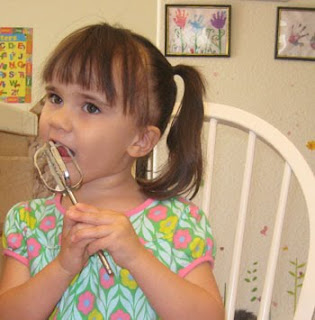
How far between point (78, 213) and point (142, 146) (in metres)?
0.20

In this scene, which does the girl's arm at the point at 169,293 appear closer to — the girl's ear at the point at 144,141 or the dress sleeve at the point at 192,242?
the dress sleeve at the point at 192,242

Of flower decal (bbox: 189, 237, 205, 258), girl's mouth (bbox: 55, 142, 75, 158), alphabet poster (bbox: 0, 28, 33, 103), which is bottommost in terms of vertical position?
flower decal (bbox: 189, 237, 205, 258)

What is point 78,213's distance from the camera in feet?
2.04

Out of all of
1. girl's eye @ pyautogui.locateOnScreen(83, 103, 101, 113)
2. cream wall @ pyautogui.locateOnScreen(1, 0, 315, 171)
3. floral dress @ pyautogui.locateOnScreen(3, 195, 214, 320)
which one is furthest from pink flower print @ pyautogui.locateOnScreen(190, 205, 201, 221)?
cream wall @ pyautogui.locateOnScreen(1, 0, 315, 171)

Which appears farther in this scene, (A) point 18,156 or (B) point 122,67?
(A) point 18,156

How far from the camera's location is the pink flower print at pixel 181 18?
1.41 meters

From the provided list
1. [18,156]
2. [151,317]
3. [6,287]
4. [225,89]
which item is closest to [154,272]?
[151,317]

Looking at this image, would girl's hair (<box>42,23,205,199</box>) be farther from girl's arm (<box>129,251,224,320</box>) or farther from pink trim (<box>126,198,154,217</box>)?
girl's arm (<box>129,251,224,320</box>)

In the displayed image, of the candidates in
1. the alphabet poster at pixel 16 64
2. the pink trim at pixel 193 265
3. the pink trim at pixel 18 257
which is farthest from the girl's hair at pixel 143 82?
the alphabet poster at pixel 16 64

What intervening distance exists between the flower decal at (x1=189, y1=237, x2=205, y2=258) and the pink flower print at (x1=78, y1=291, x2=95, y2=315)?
17 cm

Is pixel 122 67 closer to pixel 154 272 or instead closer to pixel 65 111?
pixel 65 111

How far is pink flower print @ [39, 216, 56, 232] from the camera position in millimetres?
818

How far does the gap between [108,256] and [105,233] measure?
0.51 ft

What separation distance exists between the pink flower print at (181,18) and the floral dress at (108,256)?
715mm
